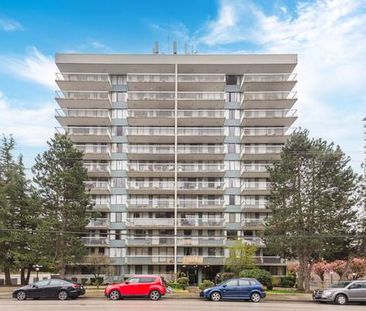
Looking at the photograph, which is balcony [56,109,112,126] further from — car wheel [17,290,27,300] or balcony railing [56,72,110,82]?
car wheel [17,290,27,300]

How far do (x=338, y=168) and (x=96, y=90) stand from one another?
1620 inches

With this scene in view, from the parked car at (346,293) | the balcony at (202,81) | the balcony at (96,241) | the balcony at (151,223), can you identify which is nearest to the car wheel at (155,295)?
the parked car at (346,293)

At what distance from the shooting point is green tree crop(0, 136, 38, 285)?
171 feet

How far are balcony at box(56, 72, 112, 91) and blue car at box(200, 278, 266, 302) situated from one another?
46.1 meters

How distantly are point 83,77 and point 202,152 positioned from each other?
20507mm

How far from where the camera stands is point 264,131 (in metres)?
72.7

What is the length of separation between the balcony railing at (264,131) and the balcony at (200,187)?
844cm

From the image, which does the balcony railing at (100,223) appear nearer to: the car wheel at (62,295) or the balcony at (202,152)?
the balcony at (202,152)

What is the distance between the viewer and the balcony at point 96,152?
7219 cm

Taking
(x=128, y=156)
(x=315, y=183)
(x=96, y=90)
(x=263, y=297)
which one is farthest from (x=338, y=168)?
(x=96, y=90)

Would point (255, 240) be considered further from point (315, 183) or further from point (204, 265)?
point (315, 183)

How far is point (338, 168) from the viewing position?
46.8 meters

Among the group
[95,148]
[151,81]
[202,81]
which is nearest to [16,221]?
[95,148]

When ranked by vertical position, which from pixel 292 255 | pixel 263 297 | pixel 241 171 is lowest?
pixel 263 297
